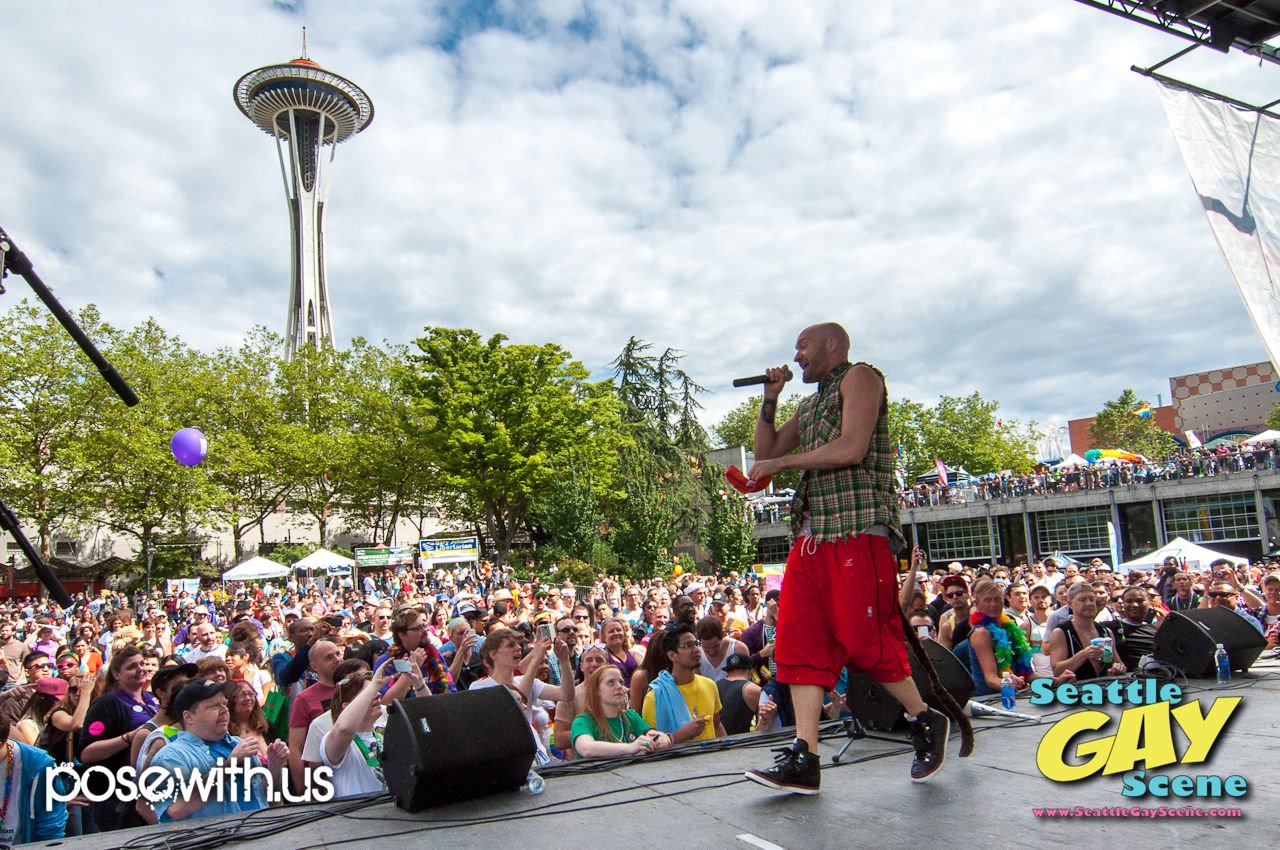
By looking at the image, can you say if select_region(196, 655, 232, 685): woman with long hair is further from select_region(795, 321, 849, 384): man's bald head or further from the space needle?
the space needle

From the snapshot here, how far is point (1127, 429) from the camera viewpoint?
2675 inches

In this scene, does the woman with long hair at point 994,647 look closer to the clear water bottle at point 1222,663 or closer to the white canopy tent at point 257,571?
the clear water bottle at point 1222,663

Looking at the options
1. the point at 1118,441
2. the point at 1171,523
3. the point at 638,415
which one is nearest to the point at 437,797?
the point at 638,415

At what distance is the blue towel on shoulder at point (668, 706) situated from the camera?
4773 millimetres

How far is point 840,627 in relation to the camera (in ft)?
9.64

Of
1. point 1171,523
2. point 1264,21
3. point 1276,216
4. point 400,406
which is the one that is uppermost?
point 400,406

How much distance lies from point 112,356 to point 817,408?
34986mm

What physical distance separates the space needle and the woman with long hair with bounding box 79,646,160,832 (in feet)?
193

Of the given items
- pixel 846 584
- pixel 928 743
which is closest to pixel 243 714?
pixel 846 584

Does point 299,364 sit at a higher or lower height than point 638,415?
higher

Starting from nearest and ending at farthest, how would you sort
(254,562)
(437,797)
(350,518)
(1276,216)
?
(437,797), (1276,216), (254,562), (350,518)

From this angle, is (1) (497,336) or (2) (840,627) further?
(1) (497,336)

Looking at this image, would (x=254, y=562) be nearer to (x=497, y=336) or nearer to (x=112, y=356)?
(x=112, y=356)

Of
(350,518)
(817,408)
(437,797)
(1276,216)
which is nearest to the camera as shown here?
(437,797)
